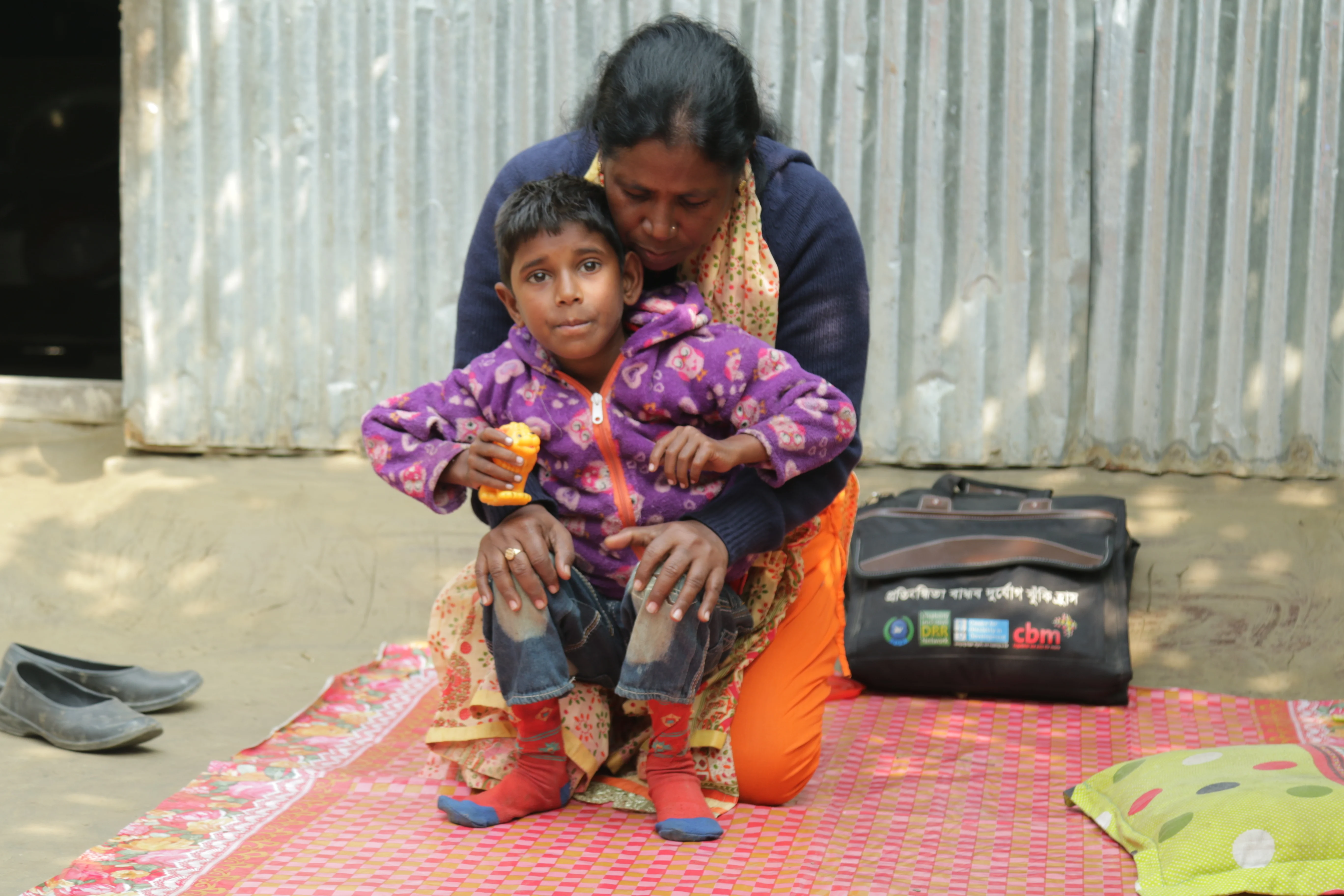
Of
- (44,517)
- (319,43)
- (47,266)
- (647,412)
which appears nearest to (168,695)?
(44,517)

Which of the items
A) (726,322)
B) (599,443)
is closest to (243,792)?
(599,443)

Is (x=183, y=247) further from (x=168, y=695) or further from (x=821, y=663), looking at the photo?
(x=821, y=663)

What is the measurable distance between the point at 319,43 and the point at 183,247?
2.81 feet

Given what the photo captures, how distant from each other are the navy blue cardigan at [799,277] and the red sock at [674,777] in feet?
1.42

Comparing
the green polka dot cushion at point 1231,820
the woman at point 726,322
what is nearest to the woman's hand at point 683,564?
the woman at point 726,322

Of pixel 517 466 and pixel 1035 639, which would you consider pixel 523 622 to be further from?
pixel 1035 639

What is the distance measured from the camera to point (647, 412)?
8.51 feet

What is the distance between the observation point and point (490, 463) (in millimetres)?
2414

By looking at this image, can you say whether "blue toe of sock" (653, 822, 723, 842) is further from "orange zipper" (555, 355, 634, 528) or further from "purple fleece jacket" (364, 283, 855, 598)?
"orange zipper" (555, 355, 634, 528)

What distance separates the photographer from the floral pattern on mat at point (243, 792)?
2322 millimetres

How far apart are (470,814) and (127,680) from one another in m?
1.37

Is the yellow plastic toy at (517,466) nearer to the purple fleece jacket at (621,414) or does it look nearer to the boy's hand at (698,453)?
the purple fleece jacket at (621,414)

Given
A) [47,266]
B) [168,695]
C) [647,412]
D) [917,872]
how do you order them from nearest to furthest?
[917,872]
[647,412]
[168,695]
[47,266]

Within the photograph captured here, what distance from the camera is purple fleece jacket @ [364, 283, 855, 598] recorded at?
252 cm
